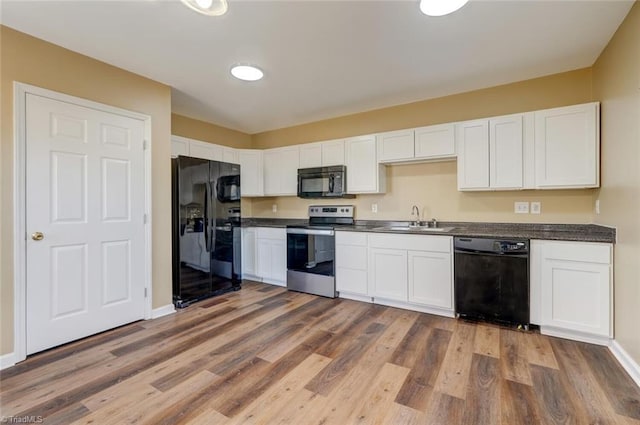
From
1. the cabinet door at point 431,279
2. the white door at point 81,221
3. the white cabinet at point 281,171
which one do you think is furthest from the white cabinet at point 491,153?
the white door at point 81,221

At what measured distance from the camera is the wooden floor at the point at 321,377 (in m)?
1.71

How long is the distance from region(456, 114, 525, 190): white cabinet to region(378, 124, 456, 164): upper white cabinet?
0.39 ft

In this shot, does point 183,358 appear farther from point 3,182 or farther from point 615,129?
point 615,129

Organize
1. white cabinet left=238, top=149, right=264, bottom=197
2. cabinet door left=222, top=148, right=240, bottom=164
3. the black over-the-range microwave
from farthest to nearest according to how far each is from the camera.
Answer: white cabinet left=238, top=149, right=264, bottom=197
cabinet door left=222, top=148, right=240, bottom=164
the black over-the-range microwave

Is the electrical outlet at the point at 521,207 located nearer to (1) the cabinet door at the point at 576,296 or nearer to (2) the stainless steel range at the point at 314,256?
(1) the cabinet door at the point at 576,296

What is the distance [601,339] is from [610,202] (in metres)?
1.15

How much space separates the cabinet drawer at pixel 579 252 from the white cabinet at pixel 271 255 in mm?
3125

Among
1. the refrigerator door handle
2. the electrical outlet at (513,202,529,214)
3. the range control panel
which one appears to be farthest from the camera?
the range control panel

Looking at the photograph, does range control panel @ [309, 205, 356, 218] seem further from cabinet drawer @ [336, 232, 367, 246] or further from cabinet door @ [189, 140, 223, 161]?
cabinet door @ [189, 140, 223, 161]

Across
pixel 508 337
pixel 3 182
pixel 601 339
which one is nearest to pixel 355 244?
pixel 508 337

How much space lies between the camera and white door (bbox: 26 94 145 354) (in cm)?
239

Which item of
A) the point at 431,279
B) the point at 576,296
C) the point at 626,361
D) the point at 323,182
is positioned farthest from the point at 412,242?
the point at 626,361

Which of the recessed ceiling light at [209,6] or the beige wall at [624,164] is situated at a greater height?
the recessed ceiling light at [209,6]

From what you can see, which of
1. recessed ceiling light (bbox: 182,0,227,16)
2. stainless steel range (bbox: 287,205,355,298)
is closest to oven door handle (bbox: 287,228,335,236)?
stainless steel range (bbox: 287,205,355,298)
